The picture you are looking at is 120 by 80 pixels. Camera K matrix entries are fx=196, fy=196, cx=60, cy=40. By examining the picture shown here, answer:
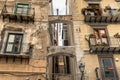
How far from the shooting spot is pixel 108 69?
15.2 metres

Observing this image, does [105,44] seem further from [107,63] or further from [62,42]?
[62,42]

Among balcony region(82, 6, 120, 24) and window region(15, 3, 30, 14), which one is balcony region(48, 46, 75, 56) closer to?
balcony region(82, 6, 120, 24)

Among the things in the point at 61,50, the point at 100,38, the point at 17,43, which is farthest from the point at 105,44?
the point at 17,43

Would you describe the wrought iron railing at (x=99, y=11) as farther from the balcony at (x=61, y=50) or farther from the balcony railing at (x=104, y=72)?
the balcony railing at (x=104, y=72)

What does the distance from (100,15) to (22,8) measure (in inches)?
287

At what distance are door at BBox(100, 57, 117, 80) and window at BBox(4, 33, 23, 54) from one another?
261 inches

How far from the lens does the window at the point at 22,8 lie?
1769cm

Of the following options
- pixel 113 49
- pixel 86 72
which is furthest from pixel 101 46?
pixel 86 72

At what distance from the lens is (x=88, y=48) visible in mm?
16312

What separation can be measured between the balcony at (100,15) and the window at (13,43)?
21.1 ft

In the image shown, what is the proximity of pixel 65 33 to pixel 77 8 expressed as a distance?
10.8ft

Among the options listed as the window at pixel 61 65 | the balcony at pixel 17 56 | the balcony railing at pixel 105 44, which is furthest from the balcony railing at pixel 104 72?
the balcony at pixel 17 56

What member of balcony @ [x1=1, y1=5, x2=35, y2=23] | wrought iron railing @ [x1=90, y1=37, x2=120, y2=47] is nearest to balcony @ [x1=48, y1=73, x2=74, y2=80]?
wrought iron railing @ [x1=90, y1=37, x2=120, y2=47]

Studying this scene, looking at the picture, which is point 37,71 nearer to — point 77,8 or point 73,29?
point 73,29
